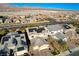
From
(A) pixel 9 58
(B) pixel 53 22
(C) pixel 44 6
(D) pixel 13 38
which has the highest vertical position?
(C) pixel 44 6

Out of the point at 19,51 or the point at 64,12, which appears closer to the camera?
the point at 19,51

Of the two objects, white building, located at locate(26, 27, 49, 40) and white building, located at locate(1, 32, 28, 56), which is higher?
white building, located at locate(26, 27, 49, 40)

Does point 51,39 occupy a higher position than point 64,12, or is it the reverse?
point 64,12

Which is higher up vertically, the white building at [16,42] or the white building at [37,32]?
the white building at [37,32]

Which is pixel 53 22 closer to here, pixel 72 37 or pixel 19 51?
pixel 72 37

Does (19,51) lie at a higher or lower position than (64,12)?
lower

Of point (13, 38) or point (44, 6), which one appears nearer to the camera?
point (13, 38)

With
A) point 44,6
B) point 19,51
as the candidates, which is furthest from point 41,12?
point 19,51

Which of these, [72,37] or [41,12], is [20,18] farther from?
[72,37]

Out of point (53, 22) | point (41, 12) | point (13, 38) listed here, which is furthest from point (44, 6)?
point (13, 38)
